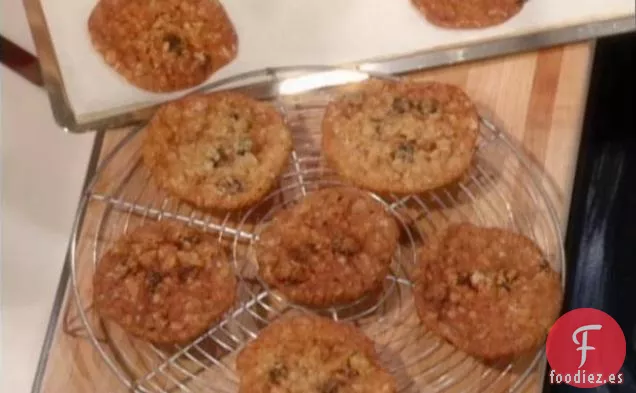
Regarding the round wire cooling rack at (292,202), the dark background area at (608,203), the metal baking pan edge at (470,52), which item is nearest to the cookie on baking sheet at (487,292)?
the round wire cooling rack at (292,202)

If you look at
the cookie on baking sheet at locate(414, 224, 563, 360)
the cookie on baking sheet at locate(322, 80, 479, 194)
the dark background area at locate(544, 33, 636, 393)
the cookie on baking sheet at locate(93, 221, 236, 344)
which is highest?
the cookie on baking sheet at locate(322, 80, 479, 194)

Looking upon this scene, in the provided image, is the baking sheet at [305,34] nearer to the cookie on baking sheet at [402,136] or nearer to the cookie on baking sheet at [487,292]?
the cookie on baking sheet at [402,136]

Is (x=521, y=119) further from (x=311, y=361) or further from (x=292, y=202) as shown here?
(x=311, y=361)

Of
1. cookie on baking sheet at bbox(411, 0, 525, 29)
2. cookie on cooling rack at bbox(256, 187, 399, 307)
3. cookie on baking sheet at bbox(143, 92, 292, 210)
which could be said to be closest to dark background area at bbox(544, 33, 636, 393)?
cookie on baking sheet at bbox(411, 0, 525, 29)

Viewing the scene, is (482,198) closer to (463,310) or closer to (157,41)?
(463,310)

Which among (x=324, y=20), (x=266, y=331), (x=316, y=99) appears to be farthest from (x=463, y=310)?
(x=324, y=20)

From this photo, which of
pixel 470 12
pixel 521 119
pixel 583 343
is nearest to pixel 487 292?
pixel 583 343

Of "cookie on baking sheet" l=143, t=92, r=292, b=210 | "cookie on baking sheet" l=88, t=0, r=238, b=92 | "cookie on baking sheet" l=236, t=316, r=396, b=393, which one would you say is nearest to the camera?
"cookie on baking sheet" l=236, t=316, r=396, b=393

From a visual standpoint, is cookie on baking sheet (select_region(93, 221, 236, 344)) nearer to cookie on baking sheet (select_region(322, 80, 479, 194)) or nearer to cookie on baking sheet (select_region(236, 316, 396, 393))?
cookie on baking sheet (select_region(236, 316, 396, 393))
